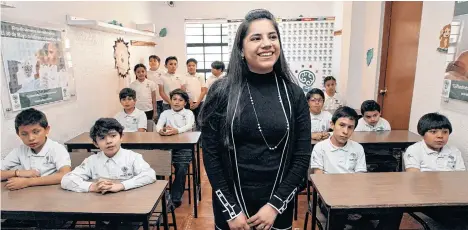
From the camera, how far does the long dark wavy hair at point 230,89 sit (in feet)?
3.55

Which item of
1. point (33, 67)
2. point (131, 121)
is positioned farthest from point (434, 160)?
point (33, 67)

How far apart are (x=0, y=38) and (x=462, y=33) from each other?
3.34 meters

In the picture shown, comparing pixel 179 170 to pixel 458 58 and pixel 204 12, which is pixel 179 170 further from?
pixel 204 12

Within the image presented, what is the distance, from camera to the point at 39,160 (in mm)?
1929

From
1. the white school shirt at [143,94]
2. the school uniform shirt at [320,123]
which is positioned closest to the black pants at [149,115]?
the white school shirt at [143,94]

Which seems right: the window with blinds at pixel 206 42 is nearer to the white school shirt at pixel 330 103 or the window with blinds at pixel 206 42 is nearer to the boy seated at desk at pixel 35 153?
the white school shirt at pixel 330 103

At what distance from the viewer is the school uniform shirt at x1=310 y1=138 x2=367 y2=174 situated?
2.06 metres

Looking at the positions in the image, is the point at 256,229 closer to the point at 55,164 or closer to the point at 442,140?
the point at 55,164

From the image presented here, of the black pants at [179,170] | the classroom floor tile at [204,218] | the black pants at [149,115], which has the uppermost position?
the black pants at [149,115]

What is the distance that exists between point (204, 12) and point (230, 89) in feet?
16.7

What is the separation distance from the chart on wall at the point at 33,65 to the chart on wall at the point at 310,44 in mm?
2921

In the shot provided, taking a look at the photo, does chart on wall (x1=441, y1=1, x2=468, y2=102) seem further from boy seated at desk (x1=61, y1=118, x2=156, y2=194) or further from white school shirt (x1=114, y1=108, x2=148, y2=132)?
white school shirt (x1=114, y1=108, x2=148, y2=132)

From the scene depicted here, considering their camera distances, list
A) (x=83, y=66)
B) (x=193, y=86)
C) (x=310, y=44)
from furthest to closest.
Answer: (x=310, y=44) < (x=193, y=86) < (x=83, y=66)

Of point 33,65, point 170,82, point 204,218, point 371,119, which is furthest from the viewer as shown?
point 170,82
